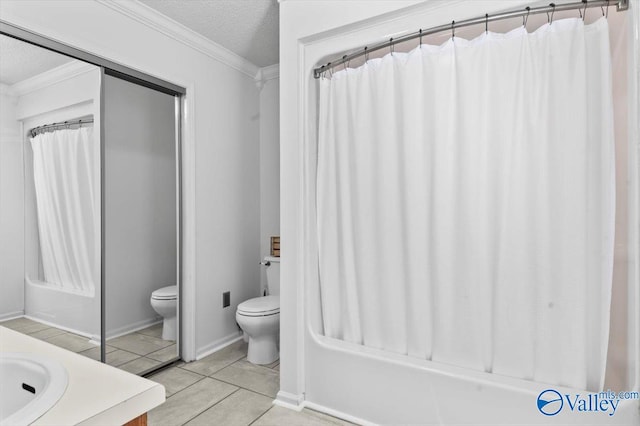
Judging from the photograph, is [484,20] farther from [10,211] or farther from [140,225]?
[10,211]

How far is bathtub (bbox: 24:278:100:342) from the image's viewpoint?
1.95m

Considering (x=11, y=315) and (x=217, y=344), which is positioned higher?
(x=11, y=315)

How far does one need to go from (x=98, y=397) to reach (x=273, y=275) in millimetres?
2384

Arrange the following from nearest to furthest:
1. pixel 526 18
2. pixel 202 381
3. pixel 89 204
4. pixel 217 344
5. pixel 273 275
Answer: pixel 526 18, pixel 89 204, pixel 202 381, pixel 217 344, pixel 273 275

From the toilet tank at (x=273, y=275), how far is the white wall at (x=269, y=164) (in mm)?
337

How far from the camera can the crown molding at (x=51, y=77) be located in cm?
188

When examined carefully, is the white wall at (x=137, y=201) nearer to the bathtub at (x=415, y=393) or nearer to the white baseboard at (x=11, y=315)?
the white baseboard at (x=11, y=315)

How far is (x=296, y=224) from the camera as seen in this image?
216 centimetres

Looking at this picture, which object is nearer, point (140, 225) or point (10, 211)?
point (10, 211)

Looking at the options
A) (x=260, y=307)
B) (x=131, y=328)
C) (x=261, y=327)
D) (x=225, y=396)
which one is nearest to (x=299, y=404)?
(x=225, y=396)

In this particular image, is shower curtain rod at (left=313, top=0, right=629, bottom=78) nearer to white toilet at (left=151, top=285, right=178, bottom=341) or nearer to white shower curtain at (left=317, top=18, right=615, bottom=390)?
white shower curtain at (left=317, top=18, right=615, bottom=390)

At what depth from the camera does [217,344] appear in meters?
3.03

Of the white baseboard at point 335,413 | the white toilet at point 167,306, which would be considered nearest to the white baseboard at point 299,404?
the white baseboard at point 335,413

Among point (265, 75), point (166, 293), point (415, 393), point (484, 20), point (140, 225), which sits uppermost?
point (265, 75)
